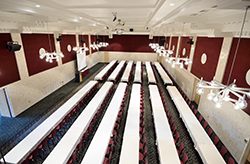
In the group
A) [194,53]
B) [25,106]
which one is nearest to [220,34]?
[194,53]

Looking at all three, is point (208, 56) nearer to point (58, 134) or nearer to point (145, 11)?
point (145, 11)

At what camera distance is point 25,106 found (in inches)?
381

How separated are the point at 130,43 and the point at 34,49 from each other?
50.9ft

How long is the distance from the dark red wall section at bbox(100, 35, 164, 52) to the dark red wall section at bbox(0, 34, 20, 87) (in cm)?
1662

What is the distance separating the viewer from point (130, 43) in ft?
75.9

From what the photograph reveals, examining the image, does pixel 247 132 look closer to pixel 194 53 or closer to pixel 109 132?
pixel 109 132

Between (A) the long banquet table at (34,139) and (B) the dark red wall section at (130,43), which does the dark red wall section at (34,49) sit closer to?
(A) the long banquet table at (34,139)

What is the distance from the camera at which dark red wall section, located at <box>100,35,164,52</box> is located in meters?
22.6

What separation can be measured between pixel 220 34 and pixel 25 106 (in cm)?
1252

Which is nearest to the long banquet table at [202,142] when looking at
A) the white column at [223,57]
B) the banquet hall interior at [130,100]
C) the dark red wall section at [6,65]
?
the banquet hall interior at [130,100]

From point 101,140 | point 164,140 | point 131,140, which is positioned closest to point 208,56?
point 164,140

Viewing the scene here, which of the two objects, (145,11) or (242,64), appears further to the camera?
(242,64)

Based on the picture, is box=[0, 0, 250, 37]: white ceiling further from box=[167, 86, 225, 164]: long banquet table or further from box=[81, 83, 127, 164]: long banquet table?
box=[81, 83, 127, 164]: long banquet table

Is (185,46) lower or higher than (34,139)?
higher
